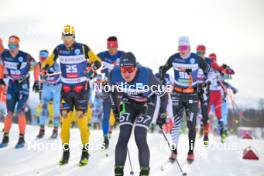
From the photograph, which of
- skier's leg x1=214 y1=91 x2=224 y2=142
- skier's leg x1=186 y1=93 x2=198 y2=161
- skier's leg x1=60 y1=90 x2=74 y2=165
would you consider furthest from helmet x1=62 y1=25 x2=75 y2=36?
skier's leg x1=214 y1=91 x2=224 y2=142

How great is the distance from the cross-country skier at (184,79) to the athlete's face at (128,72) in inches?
123

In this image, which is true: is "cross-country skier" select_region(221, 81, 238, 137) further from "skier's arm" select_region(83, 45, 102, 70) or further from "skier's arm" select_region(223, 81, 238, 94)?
"skier's arm" select_region(83, 45, 102, 70)

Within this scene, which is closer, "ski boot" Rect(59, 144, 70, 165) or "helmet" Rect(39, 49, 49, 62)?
"ski boot" Rect(59, 144, 70, 165)

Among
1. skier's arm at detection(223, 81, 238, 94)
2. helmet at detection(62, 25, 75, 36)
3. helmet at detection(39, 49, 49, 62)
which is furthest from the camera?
skier's arm at detection(223, 81, 238, 94)

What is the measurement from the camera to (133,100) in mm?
7137

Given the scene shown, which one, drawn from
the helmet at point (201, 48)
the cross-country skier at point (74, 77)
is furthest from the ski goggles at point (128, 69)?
the helmet at point (201, 48)

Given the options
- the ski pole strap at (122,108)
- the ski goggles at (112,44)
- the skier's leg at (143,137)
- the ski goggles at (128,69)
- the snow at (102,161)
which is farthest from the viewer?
the ski goggles at (112,44)

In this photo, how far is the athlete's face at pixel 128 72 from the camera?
676cm

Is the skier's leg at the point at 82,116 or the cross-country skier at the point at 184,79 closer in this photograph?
the skier's leg at the point at 82,116

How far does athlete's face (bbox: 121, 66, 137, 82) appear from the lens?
22.2ft

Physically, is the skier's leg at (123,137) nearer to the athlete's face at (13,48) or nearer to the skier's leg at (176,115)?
the skier's leg at (176,115)

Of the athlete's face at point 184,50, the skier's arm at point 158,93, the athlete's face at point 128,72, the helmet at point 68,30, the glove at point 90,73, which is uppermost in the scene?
the helmet at point 68,30

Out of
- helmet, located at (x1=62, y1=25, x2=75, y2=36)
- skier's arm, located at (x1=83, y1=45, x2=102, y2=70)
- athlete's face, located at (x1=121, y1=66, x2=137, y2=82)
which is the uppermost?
helmet, located at (x1=62, y1=25, x2=75, y2=36)

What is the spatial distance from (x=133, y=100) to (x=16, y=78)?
4.69m
